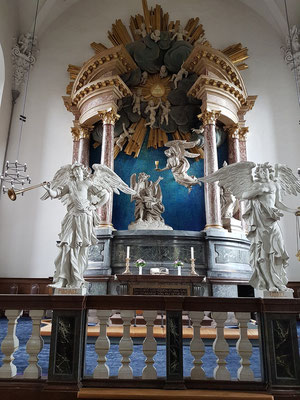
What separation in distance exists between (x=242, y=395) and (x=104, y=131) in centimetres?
788

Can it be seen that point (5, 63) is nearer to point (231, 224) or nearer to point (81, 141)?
point (81, 141)

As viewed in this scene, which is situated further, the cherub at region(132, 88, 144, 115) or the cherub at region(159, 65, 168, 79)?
the cherub at region(159, 65, 168, 79)

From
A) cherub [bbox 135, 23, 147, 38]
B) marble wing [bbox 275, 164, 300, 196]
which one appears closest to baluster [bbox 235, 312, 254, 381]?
marble wing [bbox 275, 164, 300, 196]

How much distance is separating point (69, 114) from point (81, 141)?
154cm

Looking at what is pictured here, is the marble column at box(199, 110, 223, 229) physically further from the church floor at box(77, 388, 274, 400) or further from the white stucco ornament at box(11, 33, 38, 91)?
the white stucco ornament at box(11, 33, 38, 91)

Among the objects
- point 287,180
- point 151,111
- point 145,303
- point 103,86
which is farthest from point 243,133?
point 145,303

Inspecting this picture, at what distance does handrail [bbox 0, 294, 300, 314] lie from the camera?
3311 millimetres

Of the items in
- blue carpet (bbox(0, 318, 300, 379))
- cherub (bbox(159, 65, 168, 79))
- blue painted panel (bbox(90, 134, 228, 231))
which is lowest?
blue carpet (bbox(0, 318, 300, 379))

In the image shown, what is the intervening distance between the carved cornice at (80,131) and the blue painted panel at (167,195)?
52 cm

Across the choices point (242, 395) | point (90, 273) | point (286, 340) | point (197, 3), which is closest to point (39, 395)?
point (242, 395)

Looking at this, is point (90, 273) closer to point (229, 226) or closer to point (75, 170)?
point (229, 226)

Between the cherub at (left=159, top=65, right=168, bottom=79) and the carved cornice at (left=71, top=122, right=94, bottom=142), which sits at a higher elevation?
the cherub at (left=159, top=65, right=168, bottom=79)

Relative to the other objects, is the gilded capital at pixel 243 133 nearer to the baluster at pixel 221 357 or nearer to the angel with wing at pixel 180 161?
the angel with wing at pixel 180 161

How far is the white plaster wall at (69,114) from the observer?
10.3 metres
